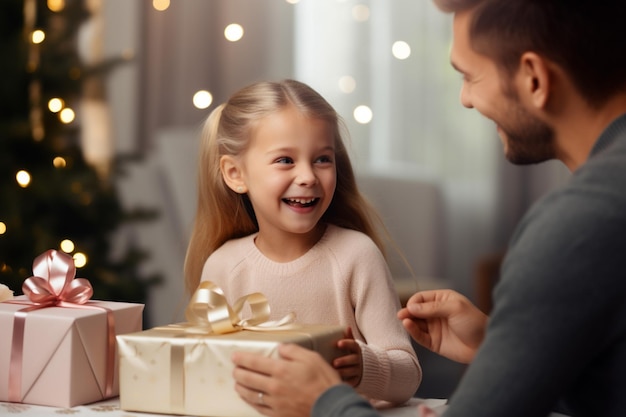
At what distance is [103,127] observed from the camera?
387 cm

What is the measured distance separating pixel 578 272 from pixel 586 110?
23 cm

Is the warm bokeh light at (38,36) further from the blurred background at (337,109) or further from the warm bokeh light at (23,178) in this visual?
Result: the warm bokeh light at (23,178)

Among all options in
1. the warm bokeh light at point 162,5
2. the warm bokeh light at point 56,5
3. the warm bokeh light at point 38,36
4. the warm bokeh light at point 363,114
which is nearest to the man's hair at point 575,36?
the warm bokeh light at point 38,36

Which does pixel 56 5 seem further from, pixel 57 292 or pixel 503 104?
pixel 503 104

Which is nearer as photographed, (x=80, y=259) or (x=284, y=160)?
(x=284, y=160)

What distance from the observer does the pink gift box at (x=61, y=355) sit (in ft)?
3.96

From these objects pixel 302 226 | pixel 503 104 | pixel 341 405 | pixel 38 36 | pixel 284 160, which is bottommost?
pixel 341 405

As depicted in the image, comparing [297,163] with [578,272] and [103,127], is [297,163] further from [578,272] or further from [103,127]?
[103,127]

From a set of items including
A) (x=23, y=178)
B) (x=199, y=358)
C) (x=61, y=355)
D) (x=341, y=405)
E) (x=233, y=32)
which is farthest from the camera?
(x=233, y=32)

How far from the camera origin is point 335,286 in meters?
1.45

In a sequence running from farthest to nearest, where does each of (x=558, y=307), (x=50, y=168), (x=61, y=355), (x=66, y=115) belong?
(x=66, y=115) → (x=50, y=168) → (x=61, y=355) → (x=558, y=307)

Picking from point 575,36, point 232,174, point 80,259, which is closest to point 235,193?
point 232,174

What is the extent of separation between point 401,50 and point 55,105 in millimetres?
1508

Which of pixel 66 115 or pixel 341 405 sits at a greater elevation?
pixel 66 115
